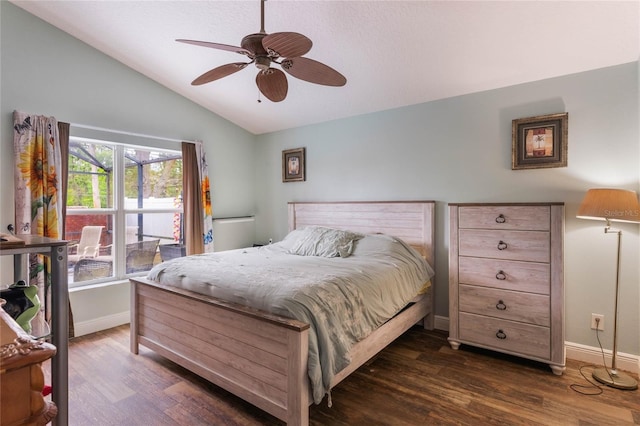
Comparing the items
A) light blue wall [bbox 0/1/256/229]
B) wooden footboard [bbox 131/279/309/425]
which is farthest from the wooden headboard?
wooden footboard [bbox 131/279/309/425]

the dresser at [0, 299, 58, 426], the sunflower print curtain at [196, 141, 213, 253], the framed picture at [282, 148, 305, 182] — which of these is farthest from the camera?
the framed picture at [282, 148, 305, 182]

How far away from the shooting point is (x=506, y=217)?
2557 millimetres

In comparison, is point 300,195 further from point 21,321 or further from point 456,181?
point 21,321

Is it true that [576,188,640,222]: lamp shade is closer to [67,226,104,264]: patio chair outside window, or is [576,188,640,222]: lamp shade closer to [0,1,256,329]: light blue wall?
[0,1,256,329]: light blue wall

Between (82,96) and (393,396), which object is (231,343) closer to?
(393,396)

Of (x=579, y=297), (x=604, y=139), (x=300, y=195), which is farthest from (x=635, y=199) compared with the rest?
(x=300, y=195)

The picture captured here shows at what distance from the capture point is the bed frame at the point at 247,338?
5.67ft

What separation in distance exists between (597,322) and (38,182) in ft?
15.4

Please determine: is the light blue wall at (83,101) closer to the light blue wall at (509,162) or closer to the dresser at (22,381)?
the light blue wall at (509,162)

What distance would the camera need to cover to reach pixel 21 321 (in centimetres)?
114

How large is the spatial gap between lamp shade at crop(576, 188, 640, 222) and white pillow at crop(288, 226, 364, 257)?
72.2 inches

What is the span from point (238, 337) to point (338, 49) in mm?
2321

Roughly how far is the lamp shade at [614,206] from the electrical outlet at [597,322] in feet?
2.80

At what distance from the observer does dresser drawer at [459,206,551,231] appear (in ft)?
7.97
